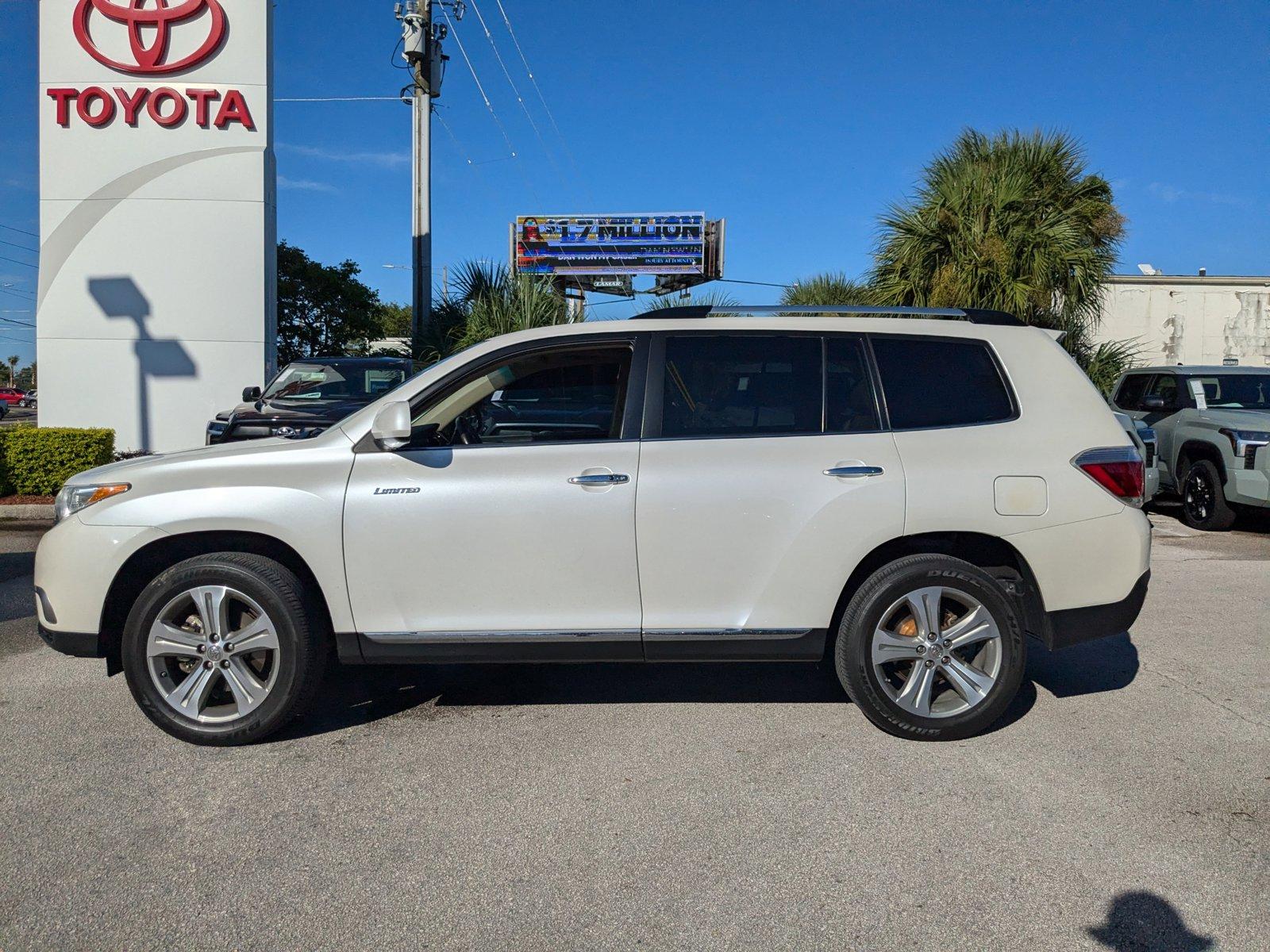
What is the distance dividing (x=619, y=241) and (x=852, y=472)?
1586 inches

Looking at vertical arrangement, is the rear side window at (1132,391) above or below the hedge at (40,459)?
above


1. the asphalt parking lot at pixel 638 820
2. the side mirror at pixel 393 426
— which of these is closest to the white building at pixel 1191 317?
the asphalt parking lot at pixel 638 820

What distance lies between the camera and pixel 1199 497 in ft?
36.2

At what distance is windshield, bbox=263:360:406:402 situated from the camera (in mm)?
11156

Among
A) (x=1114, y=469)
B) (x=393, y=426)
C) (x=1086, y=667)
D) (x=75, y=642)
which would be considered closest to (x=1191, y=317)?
(x=1086, y=667)

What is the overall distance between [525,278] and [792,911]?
14403mm

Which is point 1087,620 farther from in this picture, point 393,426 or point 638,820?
point 393,426

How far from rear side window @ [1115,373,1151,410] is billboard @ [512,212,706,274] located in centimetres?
3134

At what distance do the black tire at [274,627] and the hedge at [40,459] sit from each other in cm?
883

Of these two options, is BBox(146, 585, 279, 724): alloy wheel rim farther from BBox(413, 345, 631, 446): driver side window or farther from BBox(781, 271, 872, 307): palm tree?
BBox(781, 271, 872, 307): palm tree

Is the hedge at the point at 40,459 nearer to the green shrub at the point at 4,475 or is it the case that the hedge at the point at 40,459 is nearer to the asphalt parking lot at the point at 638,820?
the green shrub at the point at 4,475

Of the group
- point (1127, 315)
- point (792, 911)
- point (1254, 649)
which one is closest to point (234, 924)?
point (792, 911)

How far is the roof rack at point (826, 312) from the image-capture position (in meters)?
4.54

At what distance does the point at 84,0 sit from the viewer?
14320 mm
